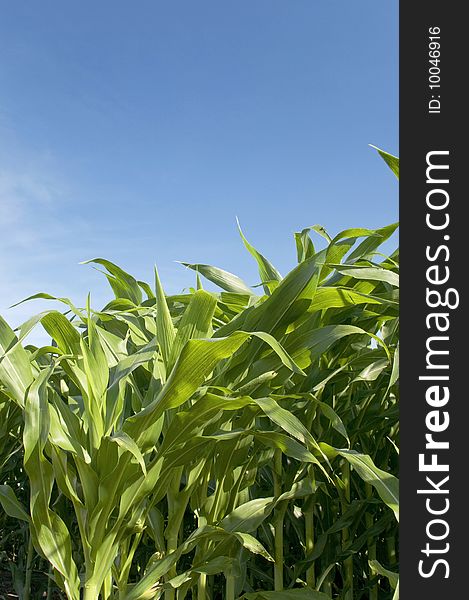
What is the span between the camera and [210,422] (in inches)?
33.4

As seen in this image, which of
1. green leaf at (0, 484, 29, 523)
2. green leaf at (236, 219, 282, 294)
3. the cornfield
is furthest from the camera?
green leaf at (236, 219, 282, 294)

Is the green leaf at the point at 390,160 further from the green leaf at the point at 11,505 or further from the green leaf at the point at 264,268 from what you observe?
the green leaf at the point at 11,505

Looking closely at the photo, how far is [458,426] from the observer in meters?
0.79

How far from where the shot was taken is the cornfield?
0.78m

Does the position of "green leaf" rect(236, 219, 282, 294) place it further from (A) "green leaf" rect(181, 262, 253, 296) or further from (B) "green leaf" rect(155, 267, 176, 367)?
(B) "green leaf" rect(155, 267, 176, 367)

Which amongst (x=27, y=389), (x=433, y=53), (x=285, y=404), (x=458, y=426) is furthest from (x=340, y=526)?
(x=433, y=53)

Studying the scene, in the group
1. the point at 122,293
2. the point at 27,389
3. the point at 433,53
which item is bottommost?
the point at 27,389

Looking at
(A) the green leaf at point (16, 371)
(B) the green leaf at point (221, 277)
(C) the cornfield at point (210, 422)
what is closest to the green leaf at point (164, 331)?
(C) the cornfield at point (210, 422)

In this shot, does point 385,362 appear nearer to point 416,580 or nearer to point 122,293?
point 416,580

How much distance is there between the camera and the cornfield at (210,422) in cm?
78

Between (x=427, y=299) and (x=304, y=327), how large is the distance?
0.20m

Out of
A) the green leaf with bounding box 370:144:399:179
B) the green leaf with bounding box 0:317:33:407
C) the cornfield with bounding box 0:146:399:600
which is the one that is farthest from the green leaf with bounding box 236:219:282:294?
the green leaf with bounding box 0:317:33:407

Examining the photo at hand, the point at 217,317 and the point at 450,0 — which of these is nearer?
the point at 450,0

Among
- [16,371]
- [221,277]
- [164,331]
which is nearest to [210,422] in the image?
[164,331]
